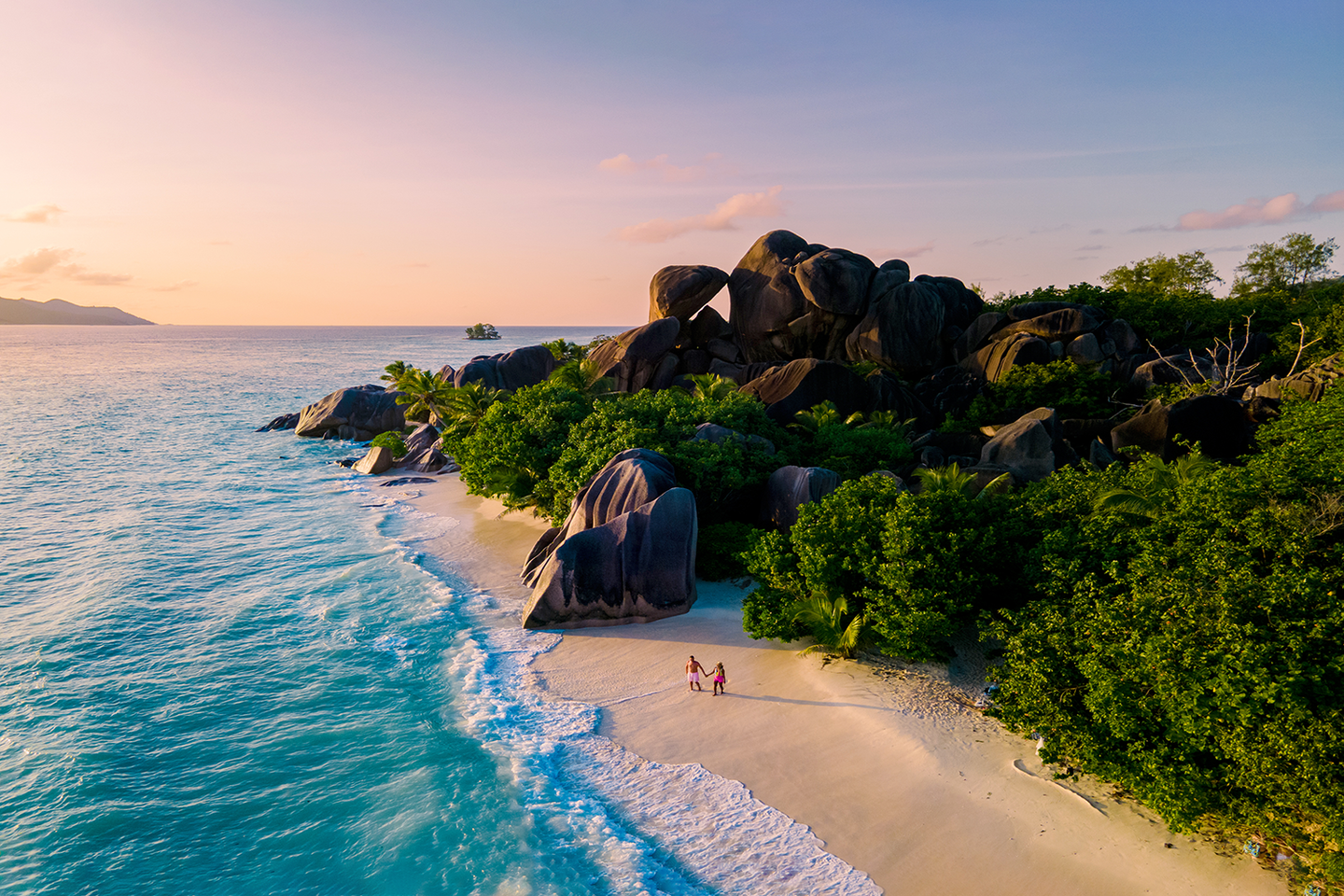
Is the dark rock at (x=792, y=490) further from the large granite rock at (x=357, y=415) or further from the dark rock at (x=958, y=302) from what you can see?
the large granite rock at (x=357, y=415)

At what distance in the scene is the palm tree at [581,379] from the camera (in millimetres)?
36438

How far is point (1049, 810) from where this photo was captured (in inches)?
442

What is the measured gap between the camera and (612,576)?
1936 cm

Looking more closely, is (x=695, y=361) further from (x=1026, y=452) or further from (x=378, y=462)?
(x=1026, y=452)

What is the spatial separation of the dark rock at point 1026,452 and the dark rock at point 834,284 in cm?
1825

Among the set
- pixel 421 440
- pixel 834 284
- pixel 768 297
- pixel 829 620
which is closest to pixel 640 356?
pixel 768 297

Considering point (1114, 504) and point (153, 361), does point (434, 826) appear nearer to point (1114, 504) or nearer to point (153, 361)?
point (1114, 504)

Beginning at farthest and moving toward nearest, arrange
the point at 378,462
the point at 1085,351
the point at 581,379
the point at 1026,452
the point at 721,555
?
the point at 378,462, the point at 581,379, the point at 1085,351, the point at 1026,452, the point at 721,555

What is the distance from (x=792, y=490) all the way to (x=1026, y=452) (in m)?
11.6

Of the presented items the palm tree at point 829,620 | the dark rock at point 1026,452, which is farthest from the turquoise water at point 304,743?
the dark rock at point 1026,452

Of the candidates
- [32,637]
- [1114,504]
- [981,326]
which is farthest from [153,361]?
[1114,504]

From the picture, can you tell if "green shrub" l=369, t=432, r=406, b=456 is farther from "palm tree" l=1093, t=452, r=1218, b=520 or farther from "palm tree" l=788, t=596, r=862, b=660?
"palm tree" l=1093, t=452, r=1218, b=520

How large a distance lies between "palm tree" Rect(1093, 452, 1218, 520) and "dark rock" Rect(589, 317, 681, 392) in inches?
1193

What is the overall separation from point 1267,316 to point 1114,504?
39485 millimetres
